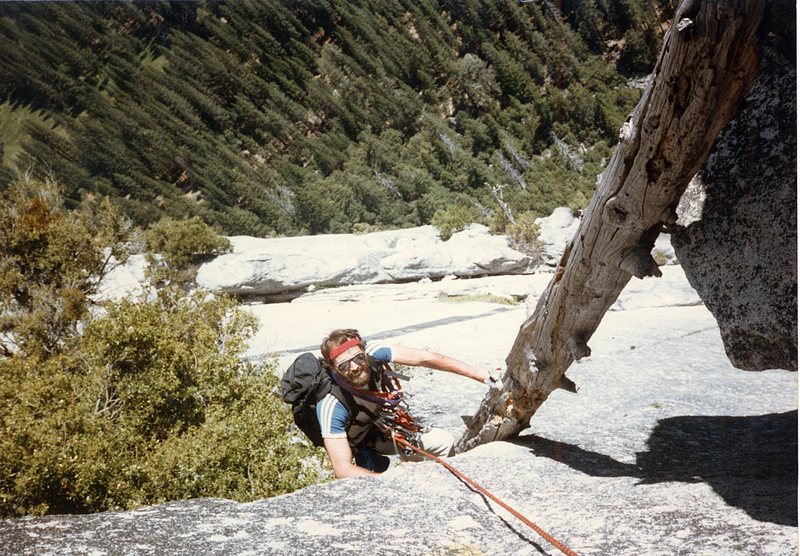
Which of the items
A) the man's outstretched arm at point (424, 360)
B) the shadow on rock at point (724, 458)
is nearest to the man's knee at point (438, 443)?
the shadow on rock at point (724, 458)

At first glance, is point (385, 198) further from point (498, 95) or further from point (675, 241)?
point (675, 241)

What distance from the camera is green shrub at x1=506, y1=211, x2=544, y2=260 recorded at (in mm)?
28016

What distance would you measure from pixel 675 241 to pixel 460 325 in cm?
1116

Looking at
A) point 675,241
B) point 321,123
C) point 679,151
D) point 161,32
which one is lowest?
point 675,241

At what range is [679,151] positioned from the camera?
2934mm

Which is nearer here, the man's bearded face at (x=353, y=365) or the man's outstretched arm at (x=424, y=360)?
the man's bearded face at (x=353, y=365)

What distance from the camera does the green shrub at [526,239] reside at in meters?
28.0

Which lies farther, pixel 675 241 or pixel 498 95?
pixel 498 95

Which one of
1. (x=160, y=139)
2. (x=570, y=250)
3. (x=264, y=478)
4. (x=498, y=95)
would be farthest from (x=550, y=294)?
(x=160, y=139)

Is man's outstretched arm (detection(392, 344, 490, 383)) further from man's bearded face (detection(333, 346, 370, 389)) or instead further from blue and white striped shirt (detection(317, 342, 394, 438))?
blue and white striped shirt (detection(317, 342, 394, 438))

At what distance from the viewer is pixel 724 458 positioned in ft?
14.6

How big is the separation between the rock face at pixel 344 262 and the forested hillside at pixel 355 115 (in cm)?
1289

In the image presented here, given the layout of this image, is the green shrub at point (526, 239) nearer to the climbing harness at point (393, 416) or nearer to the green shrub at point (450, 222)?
the green shrub at point (450, 222)

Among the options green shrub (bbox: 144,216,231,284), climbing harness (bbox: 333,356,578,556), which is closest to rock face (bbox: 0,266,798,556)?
climbing harness (bbox: 333,356,578,556)
